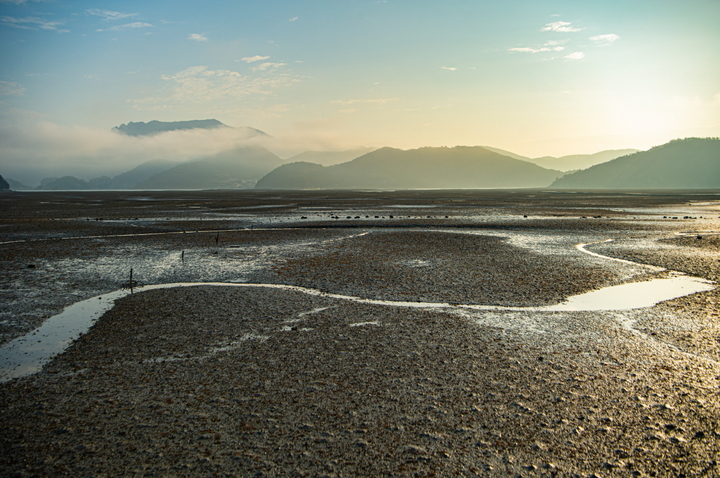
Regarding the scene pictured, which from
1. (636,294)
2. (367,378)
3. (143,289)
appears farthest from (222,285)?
(636,294)

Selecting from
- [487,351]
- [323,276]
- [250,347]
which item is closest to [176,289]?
[323,276]

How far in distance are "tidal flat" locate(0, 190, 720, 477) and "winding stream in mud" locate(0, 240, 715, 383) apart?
249mm

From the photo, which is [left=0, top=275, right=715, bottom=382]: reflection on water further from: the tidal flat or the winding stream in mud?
the tidal flat

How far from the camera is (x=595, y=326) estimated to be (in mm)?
10453

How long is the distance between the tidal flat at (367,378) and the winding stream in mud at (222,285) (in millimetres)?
249

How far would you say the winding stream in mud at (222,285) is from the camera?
8719mm

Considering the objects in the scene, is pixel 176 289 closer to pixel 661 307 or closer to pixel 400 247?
pixel 400 247

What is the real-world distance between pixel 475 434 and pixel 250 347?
489 centimetres

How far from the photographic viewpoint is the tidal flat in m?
5.50

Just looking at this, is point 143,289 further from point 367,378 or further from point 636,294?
point 636,294

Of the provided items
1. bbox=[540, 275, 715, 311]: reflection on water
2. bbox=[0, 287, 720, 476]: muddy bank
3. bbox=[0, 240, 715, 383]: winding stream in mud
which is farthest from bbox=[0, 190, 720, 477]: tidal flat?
bbox=[540, 275, 715, 311]: reflection on water

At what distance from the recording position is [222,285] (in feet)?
48.9

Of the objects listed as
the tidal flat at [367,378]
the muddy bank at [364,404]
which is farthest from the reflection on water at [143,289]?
the muddy bank at [364,404]

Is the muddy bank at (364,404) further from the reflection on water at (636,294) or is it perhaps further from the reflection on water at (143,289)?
the reflection on water at (636,294)
